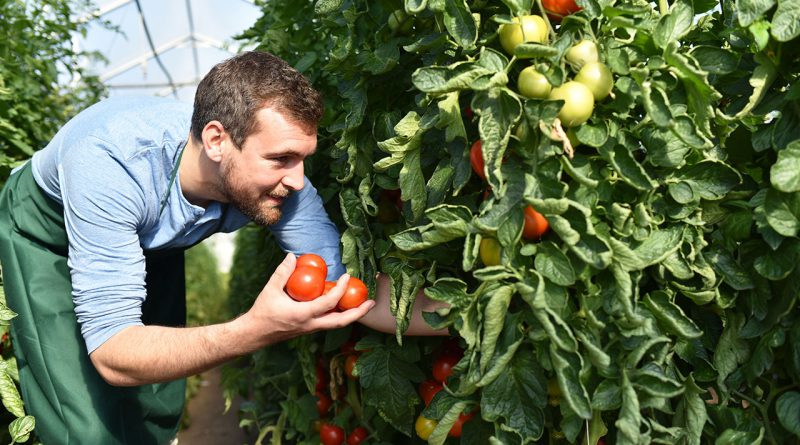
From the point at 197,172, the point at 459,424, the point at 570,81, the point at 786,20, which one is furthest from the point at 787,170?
the point at 197,172

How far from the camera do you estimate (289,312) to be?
1462 mm

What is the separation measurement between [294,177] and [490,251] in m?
0.73

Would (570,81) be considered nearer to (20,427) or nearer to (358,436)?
(358,436)

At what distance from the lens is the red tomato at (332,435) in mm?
1877

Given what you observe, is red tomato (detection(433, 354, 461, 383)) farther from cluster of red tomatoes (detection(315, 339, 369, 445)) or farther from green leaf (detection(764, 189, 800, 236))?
green leaf (detection(764, 189, 800, 236))

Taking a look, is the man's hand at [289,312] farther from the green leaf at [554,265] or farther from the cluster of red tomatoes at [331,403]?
the green leaf at [554,265]

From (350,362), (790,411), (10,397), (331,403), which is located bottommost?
(331,403)

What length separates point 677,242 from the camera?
3.41 feet

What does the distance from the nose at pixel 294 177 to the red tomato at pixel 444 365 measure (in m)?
0.53

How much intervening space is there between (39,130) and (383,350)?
5.29 feet

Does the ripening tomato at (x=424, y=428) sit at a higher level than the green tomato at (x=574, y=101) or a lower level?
lower

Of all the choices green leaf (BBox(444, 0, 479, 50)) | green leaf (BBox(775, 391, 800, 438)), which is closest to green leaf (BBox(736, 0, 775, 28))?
green leaf (BBox(444, 0, 479, 50))

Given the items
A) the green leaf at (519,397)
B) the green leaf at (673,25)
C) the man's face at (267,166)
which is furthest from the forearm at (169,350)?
the green leaf at (673,25)

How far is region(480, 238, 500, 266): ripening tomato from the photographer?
1.10 metres
